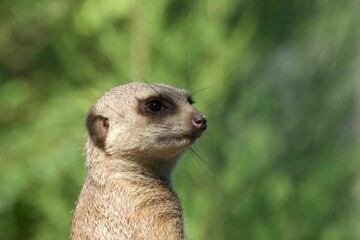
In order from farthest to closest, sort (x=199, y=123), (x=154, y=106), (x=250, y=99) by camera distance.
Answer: (x=250, y=99)
(x=154, y=106)
(x=199, y=123)

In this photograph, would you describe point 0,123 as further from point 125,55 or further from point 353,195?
point 353,195

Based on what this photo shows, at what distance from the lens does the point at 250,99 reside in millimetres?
4473

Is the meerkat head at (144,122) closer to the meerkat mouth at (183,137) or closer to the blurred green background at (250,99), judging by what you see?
the meerkat mouth at (183,137)

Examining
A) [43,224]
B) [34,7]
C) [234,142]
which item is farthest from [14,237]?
[234,142]

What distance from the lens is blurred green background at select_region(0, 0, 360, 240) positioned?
14.4 ft

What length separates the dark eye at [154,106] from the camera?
9.52ft

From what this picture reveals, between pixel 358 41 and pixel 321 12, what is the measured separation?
0.26 m

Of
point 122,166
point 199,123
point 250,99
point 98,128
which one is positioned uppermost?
point 250,99

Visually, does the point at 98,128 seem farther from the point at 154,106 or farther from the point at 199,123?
the point at 199,123

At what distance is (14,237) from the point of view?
223 inches

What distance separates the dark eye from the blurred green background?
1.20 m

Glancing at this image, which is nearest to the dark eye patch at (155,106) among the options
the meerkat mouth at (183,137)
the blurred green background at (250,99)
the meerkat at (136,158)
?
the meerkat at (136,158)

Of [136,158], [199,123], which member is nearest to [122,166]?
[136,158]

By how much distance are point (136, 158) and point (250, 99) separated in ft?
5.28
